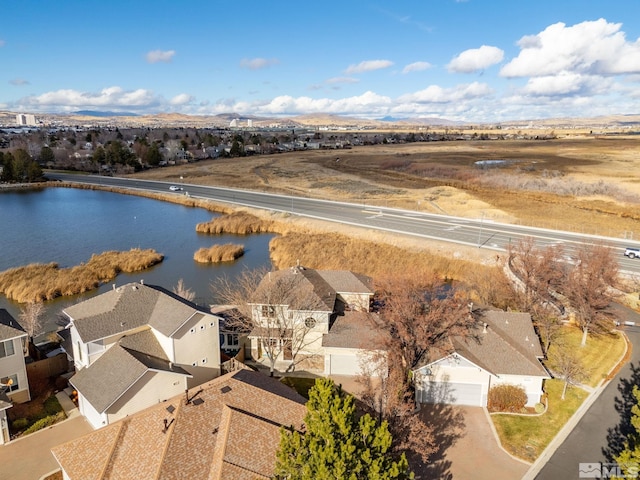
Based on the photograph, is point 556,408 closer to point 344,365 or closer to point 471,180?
point 344,365

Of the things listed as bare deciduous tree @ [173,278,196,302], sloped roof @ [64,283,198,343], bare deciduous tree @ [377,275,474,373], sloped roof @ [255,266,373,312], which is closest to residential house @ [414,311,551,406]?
bare deciduous tree @ [377,275,474,373]

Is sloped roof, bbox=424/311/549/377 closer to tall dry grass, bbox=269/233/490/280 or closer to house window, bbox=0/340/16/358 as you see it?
tall dry grass, bbox=269/233/490/280

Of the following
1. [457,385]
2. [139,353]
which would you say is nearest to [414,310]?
[457,385]

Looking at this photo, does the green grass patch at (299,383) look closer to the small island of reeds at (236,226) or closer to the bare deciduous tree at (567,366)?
the bare deciduous tree at (567,366)

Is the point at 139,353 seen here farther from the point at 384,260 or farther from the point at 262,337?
the point at 384,260

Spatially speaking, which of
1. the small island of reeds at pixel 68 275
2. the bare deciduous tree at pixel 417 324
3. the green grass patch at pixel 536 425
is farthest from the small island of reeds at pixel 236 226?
the green grass patch at pixel 536 425
